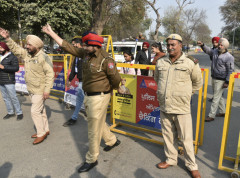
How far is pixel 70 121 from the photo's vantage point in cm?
484

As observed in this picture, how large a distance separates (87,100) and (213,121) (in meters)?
3.44

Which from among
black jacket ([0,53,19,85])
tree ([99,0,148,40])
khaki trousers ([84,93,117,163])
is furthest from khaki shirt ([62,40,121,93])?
tree ([99,0,148,40])

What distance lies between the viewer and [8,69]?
474cm

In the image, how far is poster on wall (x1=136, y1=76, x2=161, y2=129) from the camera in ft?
12.1

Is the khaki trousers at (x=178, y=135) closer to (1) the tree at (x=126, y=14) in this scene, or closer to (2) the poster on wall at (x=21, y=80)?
(2) the poster on wall at (x=21, y=80)

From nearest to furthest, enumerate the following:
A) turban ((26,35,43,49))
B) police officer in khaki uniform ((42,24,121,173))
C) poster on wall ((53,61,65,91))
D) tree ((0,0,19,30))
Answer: police officer in khaki uniform ((42,24,121,173))
turban ((26,35,43,49))
poster on wall ((53,61,65,91))
tree ((0,0,19,30))

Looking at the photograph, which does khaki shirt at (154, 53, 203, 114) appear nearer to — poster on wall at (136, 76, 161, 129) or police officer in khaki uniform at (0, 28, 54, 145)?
poster on wall at (136, 76, 161, 129)

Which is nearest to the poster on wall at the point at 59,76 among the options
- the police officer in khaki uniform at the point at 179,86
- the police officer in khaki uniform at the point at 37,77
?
the police officer in khaki uniform at the point at 37,77

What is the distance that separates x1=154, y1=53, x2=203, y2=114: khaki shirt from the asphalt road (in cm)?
98

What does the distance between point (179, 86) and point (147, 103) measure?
3.84 ft

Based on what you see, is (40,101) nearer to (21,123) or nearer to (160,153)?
(21,123)

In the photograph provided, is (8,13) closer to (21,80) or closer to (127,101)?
(21,80)

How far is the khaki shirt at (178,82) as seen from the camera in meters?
2.69

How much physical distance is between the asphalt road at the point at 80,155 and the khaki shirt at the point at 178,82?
3.23 feet
